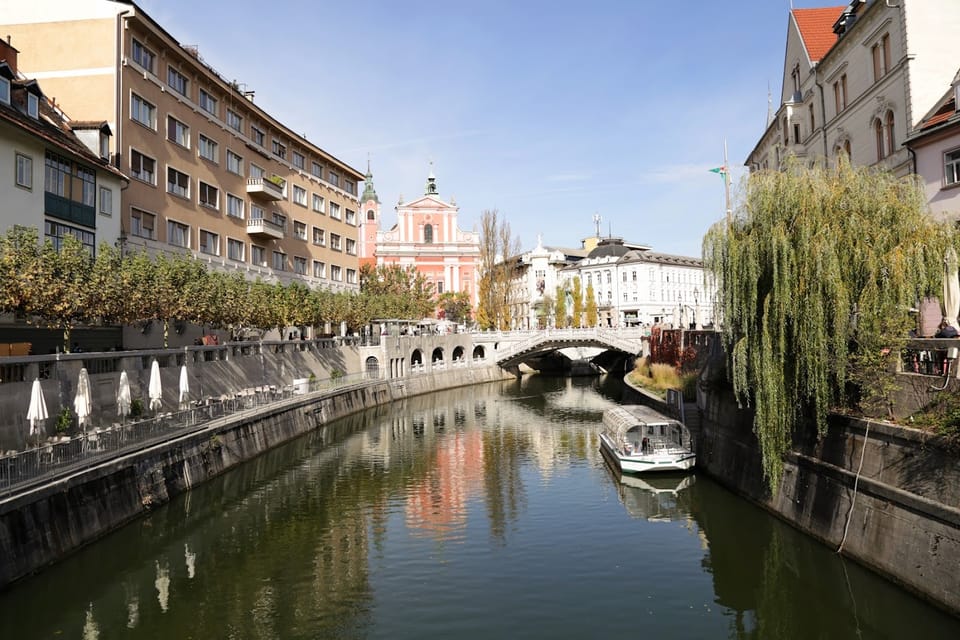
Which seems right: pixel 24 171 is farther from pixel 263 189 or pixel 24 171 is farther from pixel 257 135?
pixel 257 135

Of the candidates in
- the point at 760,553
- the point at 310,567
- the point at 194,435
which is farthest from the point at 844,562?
the point at 194,435

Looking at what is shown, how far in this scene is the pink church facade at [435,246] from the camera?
4316 inches

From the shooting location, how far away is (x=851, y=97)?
33.2m

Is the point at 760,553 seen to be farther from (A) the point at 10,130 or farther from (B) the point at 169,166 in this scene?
(B) the point at 169,166

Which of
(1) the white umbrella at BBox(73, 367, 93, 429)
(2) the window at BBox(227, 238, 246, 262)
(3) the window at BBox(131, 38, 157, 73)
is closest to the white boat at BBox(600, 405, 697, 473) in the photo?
(1) the white umbrella at BBox(73, 367, 93, 429)

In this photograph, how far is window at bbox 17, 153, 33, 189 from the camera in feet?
98.7

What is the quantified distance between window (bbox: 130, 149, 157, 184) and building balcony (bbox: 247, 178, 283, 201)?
12013 millimetres

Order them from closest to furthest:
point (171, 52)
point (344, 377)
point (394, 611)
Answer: point (394, 611)
point (171, 52)
point (344, 377)

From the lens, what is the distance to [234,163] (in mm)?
52938

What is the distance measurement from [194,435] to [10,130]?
51.1 ft

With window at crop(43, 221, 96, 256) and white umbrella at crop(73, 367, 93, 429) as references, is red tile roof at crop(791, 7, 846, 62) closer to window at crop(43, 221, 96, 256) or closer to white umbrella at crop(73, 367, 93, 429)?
white umbrella at crop(73, 367, 93, 429)

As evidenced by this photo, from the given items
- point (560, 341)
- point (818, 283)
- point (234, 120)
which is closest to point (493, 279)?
point (560, 341)

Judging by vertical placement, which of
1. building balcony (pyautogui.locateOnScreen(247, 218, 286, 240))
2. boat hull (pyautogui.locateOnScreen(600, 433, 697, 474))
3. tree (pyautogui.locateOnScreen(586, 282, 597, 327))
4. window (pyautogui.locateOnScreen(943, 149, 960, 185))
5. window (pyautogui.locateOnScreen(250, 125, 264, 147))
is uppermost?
window (pyautogui.locateOnScreen(250, 125, 264, 147))

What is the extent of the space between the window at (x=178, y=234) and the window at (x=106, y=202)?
6099mm
